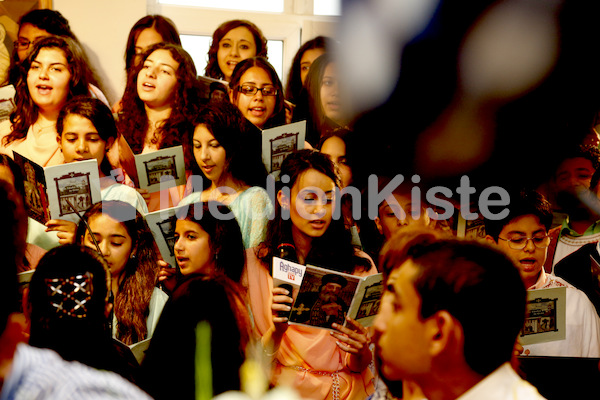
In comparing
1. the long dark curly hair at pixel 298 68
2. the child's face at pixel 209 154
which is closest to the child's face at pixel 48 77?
the child's face at pixel 209 154

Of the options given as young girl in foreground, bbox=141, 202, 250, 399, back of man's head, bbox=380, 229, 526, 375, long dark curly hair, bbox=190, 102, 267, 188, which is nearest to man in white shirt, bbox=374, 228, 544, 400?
back of man's head, bbox=380, 229, 526, 375

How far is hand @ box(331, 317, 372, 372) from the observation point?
229cm

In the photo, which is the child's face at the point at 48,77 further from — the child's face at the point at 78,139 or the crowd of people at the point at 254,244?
the child's face at the point at 78,139

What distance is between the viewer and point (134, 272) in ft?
8.29

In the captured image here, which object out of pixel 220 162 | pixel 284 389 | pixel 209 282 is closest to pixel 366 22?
pixel 220 162

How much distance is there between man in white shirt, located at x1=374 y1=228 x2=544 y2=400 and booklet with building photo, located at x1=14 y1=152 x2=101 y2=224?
5.09 feet

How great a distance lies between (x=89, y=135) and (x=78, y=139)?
48mm

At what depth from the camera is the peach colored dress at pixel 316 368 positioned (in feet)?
7.88

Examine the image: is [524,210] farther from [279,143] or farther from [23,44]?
[23,44]

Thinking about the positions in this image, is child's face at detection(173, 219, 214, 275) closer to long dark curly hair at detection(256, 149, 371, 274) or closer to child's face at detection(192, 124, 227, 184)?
long dark curly hair at detection(256, 149, 371, 274)

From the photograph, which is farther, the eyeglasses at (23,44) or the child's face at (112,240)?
the eyeglasses at (23,44)

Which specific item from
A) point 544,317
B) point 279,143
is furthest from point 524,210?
point 279,143

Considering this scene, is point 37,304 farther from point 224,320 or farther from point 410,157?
point 410,157

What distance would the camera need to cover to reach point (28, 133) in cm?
303
